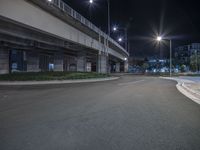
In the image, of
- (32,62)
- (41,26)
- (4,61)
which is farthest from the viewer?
(32,62)

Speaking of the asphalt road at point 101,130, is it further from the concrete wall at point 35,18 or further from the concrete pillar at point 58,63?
the concrete pillar at point 58,63

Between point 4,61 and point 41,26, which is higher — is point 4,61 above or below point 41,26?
below

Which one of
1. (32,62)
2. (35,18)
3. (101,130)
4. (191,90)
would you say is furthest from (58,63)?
(101,130)

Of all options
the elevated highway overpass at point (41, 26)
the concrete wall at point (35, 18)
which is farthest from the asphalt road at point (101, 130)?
the elevated highway overpass at point (41, 26)

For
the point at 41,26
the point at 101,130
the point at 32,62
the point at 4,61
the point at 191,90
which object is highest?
the point at 41,26

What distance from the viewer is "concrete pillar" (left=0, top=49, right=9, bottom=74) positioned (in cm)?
3101

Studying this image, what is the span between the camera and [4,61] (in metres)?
32.2

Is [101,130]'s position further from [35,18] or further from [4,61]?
[4,61]

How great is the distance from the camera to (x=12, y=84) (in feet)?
62.5

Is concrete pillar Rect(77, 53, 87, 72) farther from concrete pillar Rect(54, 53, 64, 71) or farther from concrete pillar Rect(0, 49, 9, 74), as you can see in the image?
concrete pillar Rect(0, 49, 9, 74)

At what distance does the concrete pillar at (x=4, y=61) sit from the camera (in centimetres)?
3101

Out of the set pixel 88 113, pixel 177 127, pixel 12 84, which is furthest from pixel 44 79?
pixel 177 127

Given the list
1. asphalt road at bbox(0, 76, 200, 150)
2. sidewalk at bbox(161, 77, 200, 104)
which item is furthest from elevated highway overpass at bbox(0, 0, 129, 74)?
sidewalk at bbox(161, 77, 200, 104)

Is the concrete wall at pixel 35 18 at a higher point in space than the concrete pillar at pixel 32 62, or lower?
higher
